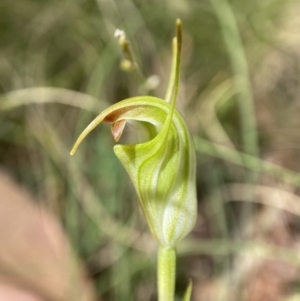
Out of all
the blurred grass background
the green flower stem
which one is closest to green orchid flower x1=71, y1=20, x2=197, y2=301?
the green flower stem

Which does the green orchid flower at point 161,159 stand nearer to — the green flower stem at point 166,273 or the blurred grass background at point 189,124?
the green flower stem at point 166,273

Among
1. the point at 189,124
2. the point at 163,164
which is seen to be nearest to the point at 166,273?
the point at 163,164

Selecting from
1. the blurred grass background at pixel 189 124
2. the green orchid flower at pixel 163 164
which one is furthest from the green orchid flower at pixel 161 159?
the blurred grass background at pixel 189 124

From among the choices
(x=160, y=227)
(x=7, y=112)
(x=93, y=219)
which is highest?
(x=7, y=112)

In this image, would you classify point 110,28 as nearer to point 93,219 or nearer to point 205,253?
point 93,219

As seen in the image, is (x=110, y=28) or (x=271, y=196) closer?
(x=271, y=196)

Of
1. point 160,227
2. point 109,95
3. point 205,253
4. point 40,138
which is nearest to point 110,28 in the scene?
point 109,95

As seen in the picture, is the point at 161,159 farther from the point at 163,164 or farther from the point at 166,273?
the point at 166,273
